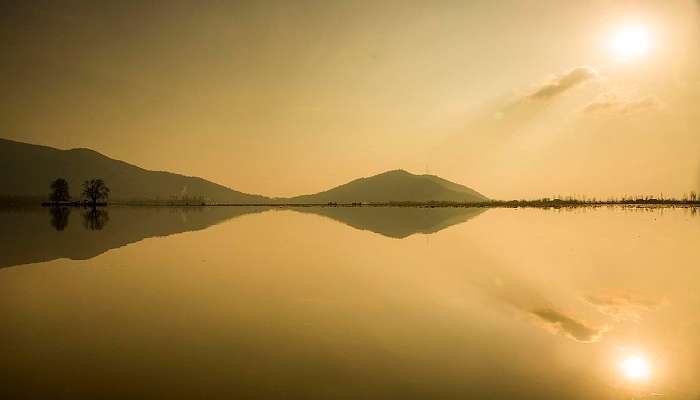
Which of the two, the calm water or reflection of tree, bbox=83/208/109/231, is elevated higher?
reflection of tree, bbox=83/208/109/231

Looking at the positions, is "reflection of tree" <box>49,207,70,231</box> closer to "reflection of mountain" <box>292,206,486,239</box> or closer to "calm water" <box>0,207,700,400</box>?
"calm water" <box>0,207,700,400</box>

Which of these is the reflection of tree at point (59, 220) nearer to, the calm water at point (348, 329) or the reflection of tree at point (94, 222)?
the reflection of tree at point (94, 222)

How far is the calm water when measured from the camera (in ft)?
32.5

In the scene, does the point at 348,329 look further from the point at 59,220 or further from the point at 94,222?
the point at 59,220

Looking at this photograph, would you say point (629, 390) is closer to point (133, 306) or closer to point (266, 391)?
point (266, 391)

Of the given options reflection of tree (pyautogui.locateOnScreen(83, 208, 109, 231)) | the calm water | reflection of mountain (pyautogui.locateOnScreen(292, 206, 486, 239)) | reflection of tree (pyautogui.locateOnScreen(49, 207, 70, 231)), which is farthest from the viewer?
reflection of tree (pyautogui.locateOnScreen(83, 208, 109, 231))

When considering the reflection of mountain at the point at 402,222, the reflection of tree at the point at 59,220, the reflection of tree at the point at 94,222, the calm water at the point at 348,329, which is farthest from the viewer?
the reflection of tree at the point at 94,222

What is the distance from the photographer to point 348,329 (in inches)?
565

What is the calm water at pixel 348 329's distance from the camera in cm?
991

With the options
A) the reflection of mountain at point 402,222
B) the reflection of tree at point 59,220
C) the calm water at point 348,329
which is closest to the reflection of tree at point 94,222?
the reflection of tree at point 59,220

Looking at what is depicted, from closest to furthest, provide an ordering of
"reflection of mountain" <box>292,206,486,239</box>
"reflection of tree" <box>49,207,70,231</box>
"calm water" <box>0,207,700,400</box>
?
"calm water" <box>0,207,700,400</box> < "reflection of mountain" <box>292,206,486,239</box> < "reflection of tree" <box>49,207,70,231</box>

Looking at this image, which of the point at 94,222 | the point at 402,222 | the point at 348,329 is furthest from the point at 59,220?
the point at 348,329

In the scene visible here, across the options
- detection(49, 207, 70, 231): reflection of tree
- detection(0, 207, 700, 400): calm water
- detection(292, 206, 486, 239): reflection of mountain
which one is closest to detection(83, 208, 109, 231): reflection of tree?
detection(49, 207, 70, 231): reflection of tree

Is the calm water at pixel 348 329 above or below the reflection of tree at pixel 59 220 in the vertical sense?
below
